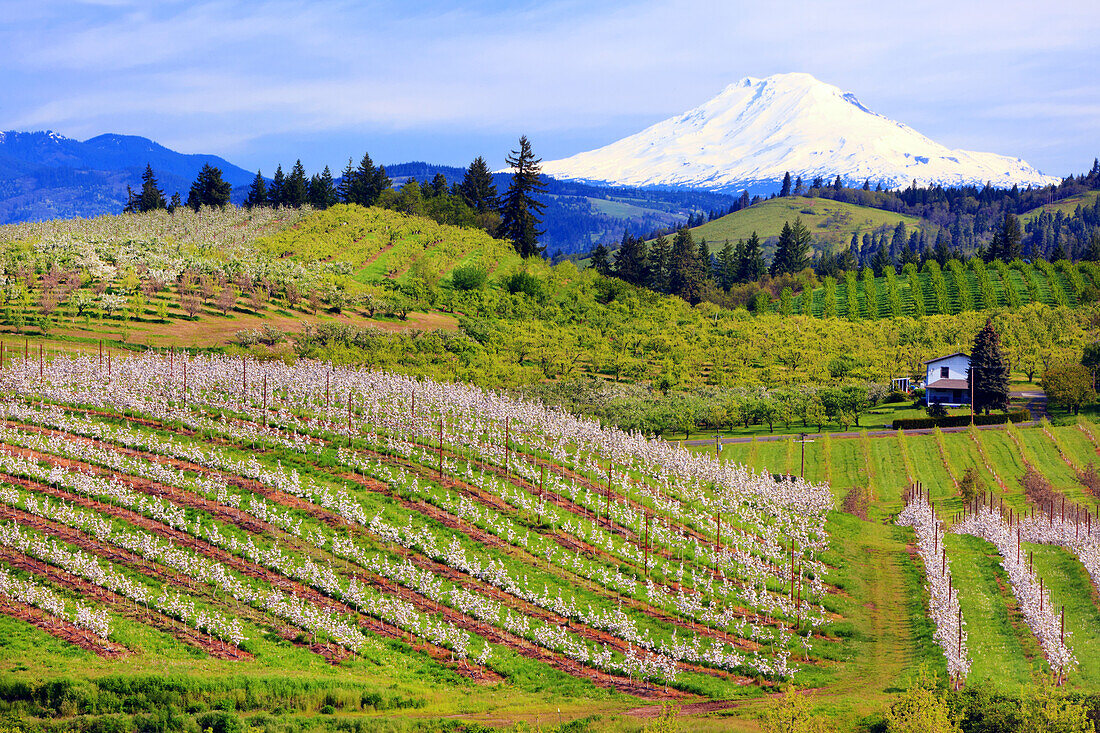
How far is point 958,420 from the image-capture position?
3179 inches

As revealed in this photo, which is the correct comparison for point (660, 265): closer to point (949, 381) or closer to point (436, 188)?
point (436, 188)

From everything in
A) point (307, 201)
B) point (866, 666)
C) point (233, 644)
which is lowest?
point (866, 666)

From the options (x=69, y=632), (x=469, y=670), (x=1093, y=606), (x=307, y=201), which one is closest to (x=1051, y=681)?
(x=1093, y=606)

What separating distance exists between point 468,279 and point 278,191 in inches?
1900

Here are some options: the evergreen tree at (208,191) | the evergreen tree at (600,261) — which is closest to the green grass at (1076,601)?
the evergreen tree at (600,261)

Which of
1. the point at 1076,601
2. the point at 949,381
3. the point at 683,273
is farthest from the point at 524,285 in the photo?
the point at 1076,601

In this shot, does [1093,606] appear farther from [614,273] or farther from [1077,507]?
[614,273]

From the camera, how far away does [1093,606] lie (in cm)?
4156

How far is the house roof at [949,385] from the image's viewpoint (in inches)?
3501

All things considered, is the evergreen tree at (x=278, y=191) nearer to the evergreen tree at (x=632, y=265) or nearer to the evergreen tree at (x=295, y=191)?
the evergreen tree at (x=295, y=191)

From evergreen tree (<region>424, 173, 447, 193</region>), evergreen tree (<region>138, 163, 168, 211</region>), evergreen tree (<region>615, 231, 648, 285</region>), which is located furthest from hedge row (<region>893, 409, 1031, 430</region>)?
evergreen tree (<region>138, 163, 168, 211</region>)

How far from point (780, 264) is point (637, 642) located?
521 ft

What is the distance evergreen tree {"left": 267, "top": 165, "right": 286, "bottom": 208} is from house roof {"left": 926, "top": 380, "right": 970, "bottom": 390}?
94194 mm

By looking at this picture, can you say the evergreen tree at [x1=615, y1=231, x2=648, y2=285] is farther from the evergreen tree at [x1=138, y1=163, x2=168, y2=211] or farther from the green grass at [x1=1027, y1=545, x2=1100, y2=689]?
the green grass at [x1=1027, y1=545, x2=1100, y2=689]
